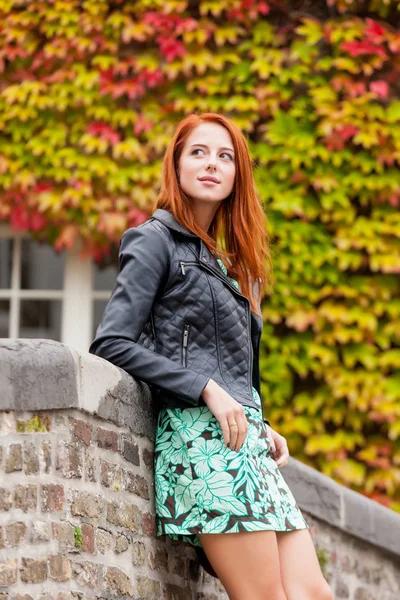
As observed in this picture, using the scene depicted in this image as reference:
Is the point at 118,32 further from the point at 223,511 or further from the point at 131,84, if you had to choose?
the point at 223,511

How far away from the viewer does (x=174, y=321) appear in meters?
3.01

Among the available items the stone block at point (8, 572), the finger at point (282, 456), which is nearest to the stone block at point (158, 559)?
the finger at point (282, 456)

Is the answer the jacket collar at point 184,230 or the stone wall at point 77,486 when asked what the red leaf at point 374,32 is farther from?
the stone wall at point 77,486

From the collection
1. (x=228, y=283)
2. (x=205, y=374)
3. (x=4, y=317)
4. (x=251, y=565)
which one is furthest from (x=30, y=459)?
(x=4, y=317)

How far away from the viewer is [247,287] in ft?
10.9

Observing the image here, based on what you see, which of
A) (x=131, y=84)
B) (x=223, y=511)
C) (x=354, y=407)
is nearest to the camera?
(x=223, y=511)

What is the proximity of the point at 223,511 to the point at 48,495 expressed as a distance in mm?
506

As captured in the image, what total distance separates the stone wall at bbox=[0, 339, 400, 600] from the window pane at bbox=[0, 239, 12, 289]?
3.64 meters

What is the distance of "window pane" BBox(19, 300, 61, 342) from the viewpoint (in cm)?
668

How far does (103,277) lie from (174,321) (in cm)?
371

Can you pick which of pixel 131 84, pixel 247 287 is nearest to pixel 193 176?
pixel 247 287

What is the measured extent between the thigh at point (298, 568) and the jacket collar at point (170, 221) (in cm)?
91

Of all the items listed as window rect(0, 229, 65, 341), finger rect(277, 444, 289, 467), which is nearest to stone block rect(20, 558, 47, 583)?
finger rect(277, 444, 289, 467)

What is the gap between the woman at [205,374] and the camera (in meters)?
2.90
